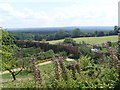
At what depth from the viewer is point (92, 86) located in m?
2.04

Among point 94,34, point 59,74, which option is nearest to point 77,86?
point 59,74

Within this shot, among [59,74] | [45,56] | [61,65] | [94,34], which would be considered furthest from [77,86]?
[94,34]

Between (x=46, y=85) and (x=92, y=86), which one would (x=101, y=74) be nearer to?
(x=92, y=86)

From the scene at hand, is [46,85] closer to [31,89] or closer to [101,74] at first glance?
[31,89]

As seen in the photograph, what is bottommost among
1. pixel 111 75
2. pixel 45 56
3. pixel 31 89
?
pixel 45 56

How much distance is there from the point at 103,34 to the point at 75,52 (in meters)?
26.8

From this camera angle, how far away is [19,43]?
31.5 m

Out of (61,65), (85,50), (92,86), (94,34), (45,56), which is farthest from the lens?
(94,34)

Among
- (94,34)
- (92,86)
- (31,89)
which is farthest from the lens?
(94,34)

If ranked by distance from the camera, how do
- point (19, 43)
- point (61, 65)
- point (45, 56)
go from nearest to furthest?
1. point (61, 65)
2. point (45, 56)
3. point (19, 43)

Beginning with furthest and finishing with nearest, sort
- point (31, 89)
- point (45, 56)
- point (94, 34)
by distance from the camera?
1. point (94, 34)
2. point (45, 56)
3. point (31, 89)

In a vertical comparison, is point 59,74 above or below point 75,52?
above

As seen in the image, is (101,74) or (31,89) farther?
(101,74)

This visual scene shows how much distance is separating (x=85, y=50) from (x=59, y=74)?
55.0 ft
